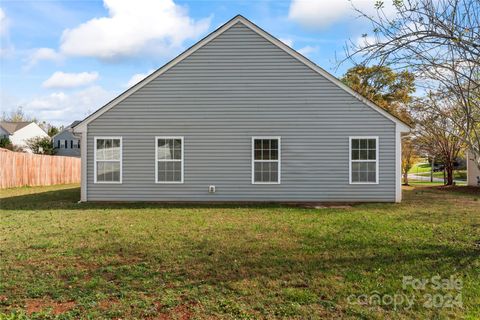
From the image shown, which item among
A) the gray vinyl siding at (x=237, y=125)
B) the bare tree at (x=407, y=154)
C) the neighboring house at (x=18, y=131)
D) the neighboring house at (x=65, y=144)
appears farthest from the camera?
the neighboring house at (x=65, y=144)

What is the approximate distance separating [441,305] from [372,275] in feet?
3.07

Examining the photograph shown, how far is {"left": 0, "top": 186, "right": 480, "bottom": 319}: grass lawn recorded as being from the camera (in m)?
3.90

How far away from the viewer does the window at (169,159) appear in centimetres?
1264

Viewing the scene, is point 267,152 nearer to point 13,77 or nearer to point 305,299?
point 13,77

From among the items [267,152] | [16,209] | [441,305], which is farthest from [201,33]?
[441,305]

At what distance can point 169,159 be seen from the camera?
41.5ft

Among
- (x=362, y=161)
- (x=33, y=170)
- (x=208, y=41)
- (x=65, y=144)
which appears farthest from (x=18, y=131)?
(x=362, y=161)

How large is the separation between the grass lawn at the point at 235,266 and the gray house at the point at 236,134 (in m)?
3.19

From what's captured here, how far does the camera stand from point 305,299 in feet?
13.4

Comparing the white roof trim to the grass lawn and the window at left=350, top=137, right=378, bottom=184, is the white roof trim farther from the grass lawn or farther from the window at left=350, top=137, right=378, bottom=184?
the grass lawn

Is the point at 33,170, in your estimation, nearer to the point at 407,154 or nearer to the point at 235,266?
the point at 235,266

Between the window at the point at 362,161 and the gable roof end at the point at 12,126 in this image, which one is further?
the gable roof end at the point at 12,126

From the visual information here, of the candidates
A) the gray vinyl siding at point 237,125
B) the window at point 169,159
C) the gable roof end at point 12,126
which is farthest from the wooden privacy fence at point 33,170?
the gable roof end at point 12,126

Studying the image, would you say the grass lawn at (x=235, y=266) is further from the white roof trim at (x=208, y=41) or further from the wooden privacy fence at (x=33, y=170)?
the wooden privacy fence at (x=33, y=170)
